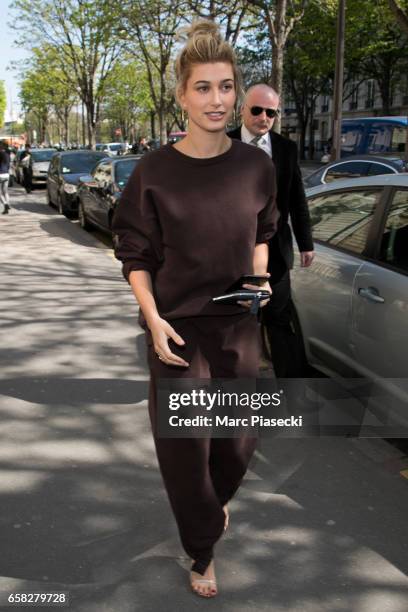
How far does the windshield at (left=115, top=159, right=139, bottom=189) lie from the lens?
475 inches

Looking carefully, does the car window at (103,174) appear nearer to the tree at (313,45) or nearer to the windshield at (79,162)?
the windshield at (79,162)

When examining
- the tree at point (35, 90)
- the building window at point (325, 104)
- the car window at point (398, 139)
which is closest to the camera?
the car window at point (398, 139)

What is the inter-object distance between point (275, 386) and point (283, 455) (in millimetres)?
646

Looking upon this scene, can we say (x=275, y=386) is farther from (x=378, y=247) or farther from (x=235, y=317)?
(x=235, y=317)

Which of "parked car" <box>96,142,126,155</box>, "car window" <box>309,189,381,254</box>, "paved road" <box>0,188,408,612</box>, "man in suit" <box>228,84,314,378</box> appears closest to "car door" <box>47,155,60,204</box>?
"paved road" <box>0,188,408,612</box>

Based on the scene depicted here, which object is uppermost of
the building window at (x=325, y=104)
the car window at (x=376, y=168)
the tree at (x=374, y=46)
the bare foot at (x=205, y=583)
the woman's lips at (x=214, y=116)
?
the tree at (x=374, y=46)

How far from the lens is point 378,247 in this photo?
4043 millimetres

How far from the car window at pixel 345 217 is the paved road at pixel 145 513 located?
3.92ft

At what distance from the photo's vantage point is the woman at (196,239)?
240cm

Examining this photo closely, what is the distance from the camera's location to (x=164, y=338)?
2426mm

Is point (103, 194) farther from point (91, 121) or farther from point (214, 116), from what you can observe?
point (91, 121)

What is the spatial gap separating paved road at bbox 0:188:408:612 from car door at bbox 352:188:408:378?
0.55 m

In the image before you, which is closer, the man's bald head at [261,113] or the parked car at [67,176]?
the man's bald head at [261,113]

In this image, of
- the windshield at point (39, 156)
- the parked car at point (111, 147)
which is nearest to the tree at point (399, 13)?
the windshield at point (39, 156)
